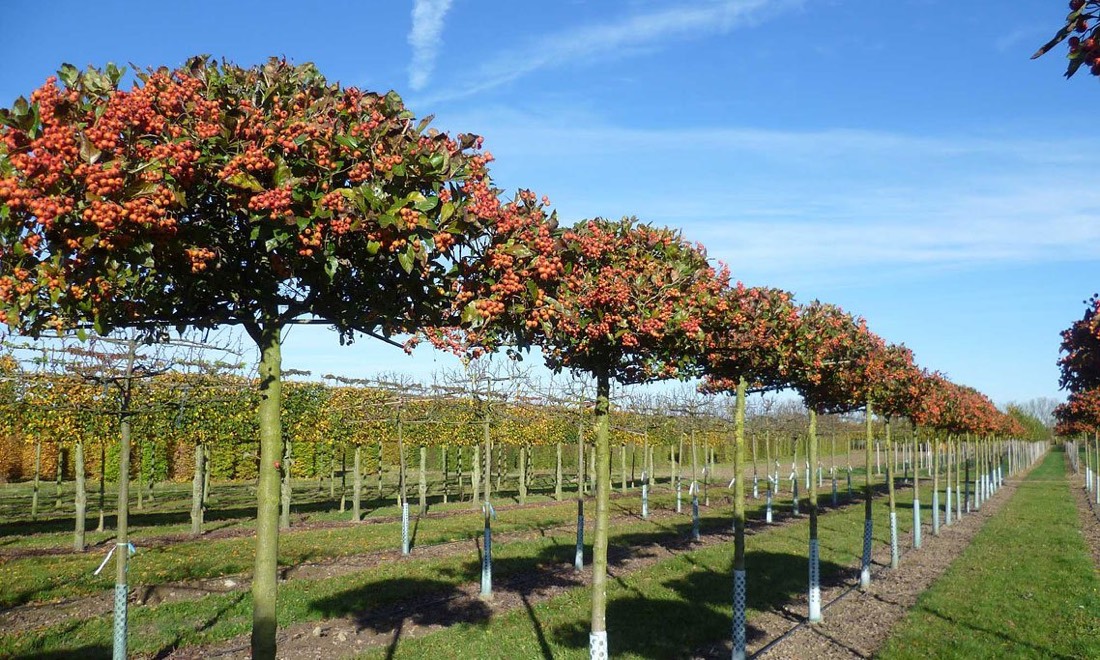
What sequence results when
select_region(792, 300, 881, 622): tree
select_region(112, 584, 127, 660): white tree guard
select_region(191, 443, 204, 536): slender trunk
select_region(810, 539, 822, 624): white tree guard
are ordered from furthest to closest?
1. select_region(191, 443, 204, 536): slender trunk
2. select_region(810, 539, 822, 624): white tree guard
3. select_region(792, 300, 881, 622): tree
4. select_region(112, 584, 127, 660): white tree guard

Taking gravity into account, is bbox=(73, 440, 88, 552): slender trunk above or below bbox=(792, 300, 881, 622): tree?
below

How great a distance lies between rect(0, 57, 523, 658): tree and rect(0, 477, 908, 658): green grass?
7.17 m

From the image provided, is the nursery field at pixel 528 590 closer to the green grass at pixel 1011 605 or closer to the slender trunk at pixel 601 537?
the green grass at pixel 1011 605

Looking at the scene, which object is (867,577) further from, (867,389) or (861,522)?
(861,522)

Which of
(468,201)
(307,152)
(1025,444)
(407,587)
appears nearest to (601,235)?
(468,201)

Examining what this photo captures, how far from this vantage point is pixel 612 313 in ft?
25.8

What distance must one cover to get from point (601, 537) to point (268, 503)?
4446mm

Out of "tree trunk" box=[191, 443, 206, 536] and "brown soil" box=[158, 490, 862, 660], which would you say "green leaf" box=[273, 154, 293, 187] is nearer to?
"brown soil" box=[158, 490, 862, 660]

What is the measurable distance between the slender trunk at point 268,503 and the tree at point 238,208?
0.01 metres

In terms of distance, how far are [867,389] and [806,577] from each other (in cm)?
443

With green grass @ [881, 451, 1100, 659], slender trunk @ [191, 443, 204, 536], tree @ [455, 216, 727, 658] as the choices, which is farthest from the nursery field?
tree @ [455, 216, 727, 658]

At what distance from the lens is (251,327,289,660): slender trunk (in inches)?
177

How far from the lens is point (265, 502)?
473cm

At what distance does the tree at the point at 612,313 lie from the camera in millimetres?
6246
